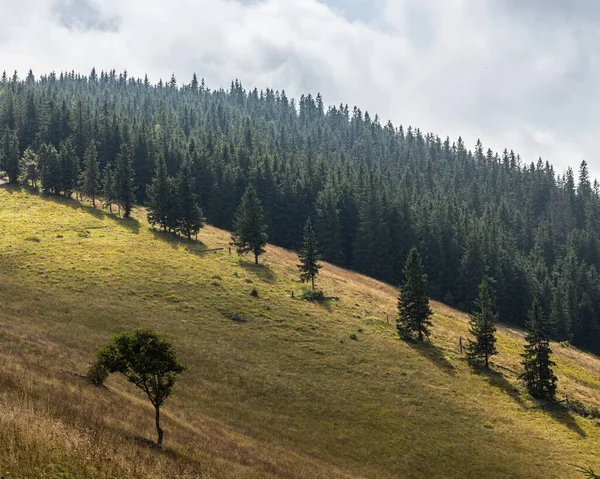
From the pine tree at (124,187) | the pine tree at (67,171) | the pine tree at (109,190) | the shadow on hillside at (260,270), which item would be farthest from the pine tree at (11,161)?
the shadow on hillside at (260,270)

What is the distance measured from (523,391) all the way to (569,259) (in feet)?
273

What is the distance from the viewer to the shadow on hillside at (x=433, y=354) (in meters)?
53.7

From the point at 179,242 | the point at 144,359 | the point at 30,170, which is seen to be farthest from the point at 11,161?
the point at 144,359

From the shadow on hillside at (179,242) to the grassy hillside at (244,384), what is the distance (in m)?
1.30

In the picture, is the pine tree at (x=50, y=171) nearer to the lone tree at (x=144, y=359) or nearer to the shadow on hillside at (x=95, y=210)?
the shadow on hillside at (x=95, y=210)

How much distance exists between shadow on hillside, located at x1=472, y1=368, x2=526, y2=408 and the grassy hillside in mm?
231

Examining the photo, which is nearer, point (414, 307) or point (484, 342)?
point (484, 342)

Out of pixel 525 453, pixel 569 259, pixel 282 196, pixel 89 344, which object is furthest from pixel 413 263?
pixel 569 259

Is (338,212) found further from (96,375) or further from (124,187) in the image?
(96,375)

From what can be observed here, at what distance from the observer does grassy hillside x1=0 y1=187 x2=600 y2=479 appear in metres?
17.7

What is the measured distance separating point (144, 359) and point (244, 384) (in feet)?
69.6

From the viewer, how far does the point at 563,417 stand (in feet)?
154

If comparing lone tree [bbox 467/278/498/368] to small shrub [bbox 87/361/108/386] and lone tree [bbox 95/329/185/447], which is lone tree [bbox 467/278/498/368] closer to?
small shrub [bbox 87/361/108/386]

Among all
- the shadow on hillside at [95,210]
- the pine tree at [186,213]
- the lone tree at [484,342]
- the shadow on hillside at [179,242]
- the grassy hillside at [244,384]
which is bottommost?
the grassy hillside at [244,384]
